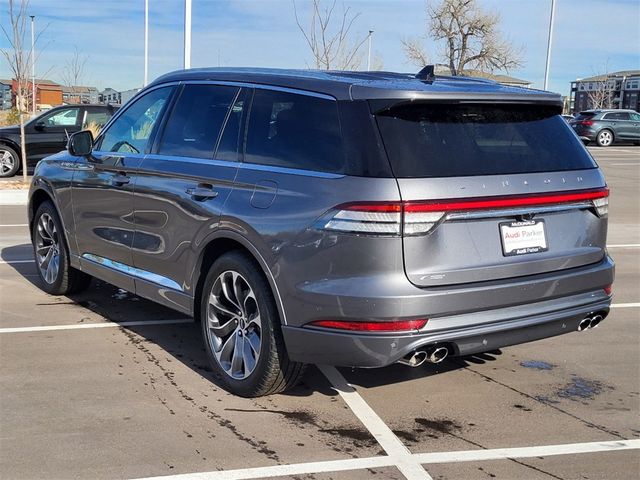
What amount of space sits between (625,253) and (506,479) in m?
6.96

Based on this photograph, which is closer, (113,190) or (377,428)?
(377,428)

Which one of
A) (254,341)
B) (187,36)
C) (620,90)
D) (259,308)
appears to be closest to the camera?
(259,308)

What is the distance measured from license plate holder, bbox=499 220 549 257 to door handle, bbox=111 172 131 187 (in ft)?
9.05

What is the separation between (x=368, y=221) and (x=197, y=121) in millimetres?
1808

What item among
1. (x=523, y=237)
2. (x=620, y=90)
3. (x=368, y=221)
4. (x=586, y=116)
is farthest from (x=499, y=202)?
(x=620, y=90)

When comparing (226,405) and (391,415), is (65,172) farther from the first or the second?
(391,415)

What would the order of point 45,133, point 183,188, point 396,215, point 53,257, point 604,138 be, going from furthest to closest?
point 604,138 < point 45,133 < point 53,257 < point 183,188 < point 396,215

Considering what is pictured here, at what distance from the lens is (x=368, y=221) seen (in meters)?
3.67

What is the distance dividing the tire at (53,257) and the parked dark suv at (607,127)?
97.9 feet

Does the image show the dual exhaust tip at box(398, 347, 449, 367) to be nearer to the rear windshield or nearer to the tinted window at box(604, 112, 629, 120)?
the rear windshield

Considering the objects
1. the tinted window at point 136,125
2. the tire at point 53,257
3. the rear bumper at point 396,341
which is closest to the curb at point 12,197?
the tire at point 53,257

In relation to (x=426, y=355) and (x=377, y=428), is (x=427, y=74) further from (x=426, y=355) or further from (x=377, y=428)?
(x=377, y=428)

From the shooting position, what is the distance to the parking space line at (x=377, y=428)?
11.8 feet

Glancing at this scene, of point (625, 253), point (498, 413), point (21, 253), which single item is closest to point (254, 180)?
point (498, 413)
